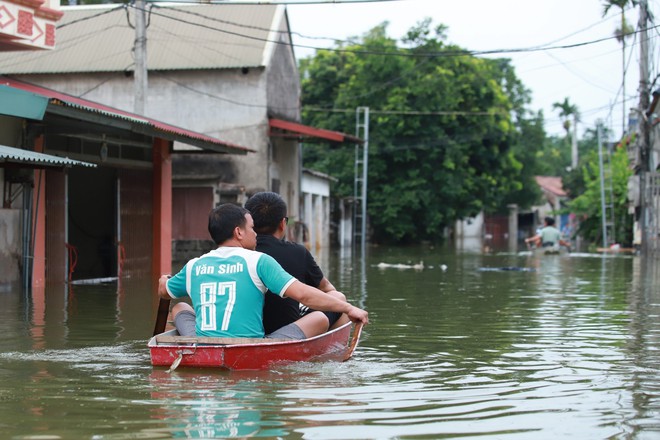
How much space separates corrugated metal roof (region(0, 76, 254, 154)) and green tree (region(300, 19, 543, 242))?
2641cm

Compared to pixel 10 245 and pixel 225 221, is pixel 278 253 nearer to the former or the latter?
pixel 225 221

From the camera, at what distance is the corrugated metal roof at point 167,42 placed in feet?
104

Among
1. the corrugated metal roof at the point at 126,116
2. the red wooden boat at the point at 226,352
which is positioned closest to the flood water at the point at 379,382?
the red wooden boat at the point at 226,352

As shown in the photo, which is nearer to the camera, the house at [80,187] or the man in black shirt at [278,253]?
the man in black shirt at [278,253]

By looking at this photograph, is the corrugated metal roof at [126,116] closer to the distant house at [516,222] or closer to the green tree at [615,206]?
the green tree at [615,206]

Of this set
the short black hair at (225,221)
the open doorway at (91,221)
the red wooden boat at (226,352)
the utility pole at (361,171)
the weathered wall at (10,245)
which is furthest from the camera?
the utility pole at (361,171)

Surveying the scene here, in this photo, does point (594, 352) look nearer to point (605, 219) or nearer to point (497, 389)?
point (497, 389)

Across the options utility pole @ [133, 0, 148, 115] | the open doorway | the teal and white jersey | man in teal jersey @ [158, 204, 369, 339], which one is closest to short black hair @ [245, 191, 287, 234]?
man in teal jersey @ [158, 204, 369, 339]

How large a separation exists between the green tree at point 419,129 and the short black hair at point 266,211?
40.4 metres

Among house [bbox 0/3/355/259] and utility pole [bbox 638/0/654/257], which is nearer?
house [bbox 0/3/355/259]

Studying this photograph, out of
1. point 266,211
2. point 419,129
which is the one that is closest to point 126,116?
point 266,211

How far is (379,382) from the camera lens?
7.55m

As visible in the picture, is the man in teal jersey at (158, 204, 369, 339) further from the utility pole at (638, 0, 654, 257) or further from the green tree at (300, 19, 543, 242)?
the green tree at (300, 19, 543, 242)

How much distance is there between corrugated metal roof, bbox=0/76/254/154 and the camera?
1611 cm
